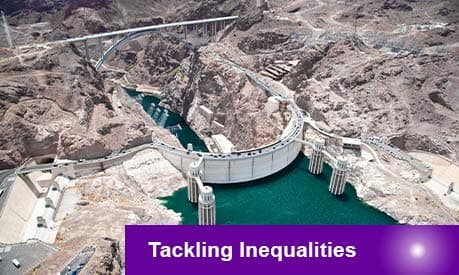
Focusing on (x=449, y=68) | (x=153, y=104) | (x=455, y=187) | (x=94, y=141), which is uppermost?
(x=449, y=68)

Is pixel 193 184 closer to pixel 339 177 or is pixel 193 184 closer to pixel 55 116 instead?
pixel 339 177

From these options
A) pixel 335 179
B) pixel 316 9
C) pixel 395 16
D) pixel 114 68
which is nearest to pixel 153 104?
pixel 114 68

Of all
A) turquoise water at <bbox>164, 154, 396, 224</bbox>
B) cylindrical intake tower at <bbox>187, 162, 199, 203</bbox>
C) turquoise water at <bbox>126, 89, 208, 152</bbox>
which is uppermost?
cylindrical intake tower at <bbox>187, 162, 199, 203</bbox>

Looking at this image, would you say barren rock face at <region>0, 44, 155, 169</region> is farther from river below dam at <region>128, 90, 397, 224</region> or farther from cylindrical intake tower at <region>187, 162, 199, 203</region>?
river below dam at <region>128, 90, 397, 224</region>

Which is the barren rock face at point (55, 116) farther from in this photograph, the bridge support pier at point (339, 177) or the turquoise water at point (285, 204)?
the bridge support pier at point (339, 177)

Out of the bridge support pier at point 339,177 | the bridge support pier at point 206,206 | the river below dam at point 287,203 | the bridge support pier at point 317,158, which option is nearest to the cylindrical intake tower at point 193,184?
the river below dam at point 287,203

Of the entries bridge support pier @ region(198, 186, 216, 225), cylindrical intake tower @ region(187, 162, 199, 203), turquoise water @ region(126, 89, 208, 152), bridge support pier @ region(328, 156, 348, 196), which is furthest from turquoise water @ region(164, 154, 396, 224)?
turquoise water @ region(126, 89, 208, 152)

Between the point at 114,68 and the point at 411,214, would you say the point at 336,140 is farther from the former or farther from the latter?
the point at 114,68
